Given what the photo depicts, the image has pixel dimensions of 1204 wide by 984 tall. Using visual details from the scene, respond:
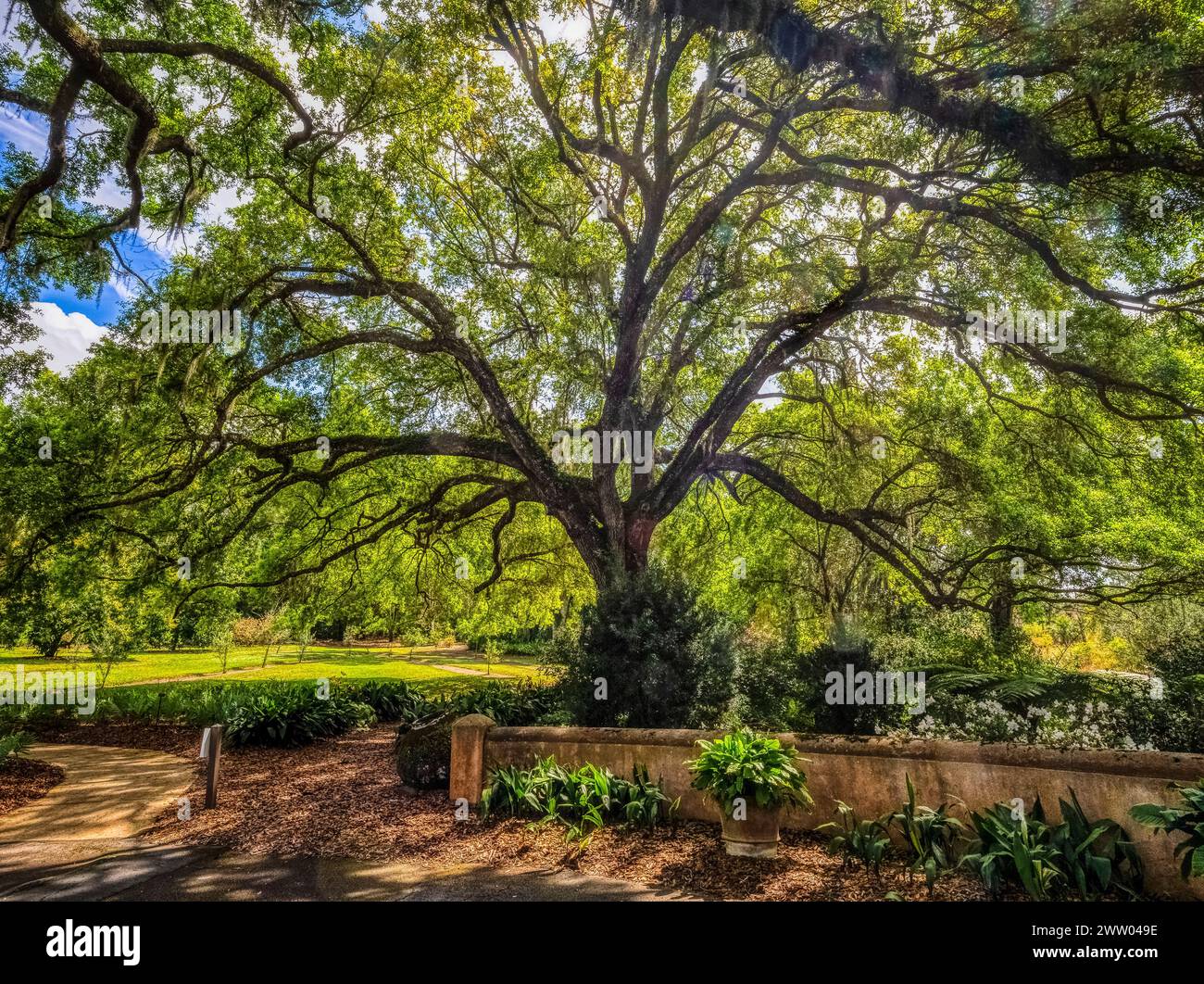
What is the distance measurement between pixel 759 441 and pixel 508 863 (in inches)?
517

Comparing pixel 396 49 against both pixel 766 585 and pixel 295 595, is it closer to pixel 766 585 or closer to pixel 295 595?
pixel 295 595

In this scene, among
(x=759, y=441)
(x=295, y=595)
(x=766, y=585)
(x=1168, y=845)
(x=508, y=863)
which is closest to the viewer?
(x=1168, y=845)

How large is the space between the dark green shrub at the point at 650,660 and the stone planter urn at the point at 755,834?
2.66m

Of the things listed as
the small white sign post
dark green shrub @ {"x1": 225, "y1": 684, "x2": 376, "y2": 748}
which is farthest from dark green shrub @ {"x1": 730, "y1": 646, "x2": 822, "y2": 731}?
dark green shrub @ {"x1": 225, "y1": 684, "x2": 376, "y2": 748}

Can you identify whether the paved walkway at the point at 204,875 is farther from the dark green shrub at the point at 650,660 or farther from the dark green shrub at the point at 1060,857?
the dark green shrub at the point at 650,660

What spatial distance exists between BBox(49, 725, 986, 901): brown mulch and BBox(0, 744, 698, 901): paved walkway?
0.29 metres

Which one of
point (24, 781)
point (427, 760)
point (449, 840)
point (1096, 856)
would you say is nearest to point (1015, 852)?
point (1096, 856)

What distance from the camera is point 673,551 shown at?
1720cm

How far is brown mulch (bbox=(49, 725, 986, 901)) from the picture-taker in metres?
5.27

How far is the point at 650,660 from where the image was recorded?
866 centimetres

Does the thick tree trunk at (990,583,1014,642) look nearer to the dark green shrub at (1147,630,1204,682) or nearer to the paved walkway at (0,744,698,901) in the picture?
the dark green shrub at (1147,630,1204,682)

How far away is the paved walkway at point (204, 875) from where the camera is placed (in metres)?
5.37

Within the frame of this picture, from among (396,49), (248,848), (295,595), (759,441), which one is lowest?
(248,848)

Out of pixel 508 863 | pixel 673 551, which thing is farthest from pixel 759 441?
pixel 508 863
